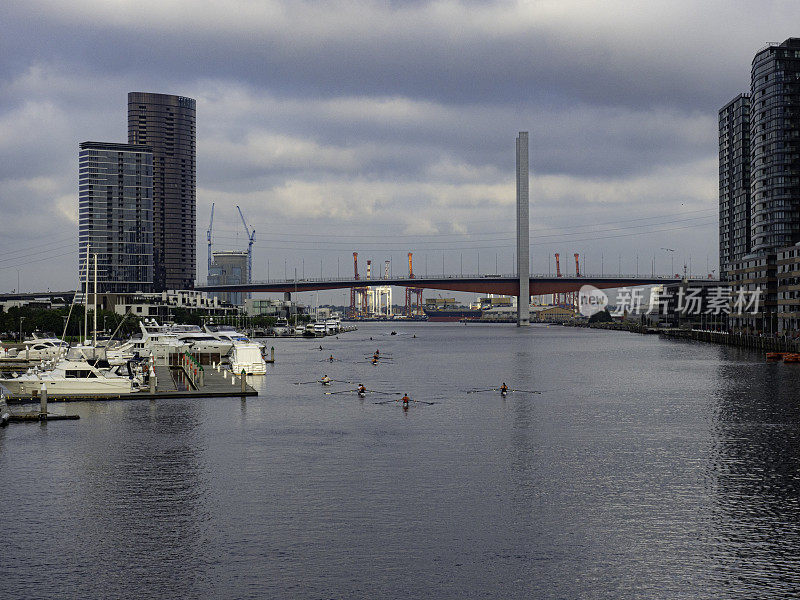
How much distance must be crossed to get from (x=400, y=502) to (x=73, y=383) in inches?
1428

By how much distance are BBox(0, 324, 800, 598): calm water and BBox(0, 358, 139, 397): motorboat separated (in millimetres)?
2297

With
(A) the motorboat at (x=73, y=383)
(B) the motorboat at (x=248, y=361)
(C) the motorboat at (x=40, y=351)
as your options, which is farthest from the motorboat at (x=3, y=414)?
→ (C) the motorboat at (x=40, y=351)

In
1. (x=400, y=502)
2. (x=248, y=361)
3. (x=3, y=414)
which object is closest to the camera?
(x=400, y=502)

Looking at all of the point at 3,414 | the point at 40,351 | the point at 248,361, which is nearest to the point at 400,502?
the point at 3,414

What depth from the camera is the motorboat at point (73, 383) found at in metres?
57.2

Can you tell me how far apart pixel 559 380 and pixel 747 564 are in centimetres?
5763

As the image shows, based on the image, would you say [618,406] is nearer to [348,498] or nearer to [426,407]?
[426,407]

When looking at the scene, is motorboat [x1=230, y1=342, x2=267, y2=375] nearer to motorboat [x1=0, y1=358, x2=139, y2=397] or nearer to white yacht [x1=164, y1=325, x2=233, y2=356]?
white yacht [x1=164, y1=325, x2=233, y2=356]

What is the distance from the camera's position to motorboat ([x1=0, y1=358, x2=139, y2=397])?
57250mm

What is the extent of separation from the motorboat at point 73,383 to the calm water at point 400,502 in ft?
7.54

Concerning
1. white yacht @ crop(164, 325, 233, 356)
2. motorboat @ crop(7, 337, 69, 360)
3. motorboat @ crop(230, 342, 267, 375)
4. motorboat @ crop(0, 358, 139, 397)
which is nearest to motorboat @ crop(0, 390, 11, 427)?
motorboat @ crop(0, 358, 139, 397)

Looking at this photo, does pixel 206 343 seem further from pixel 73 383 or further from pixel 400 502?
pixel 400 502

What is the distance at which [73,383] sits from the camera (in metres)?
57.3

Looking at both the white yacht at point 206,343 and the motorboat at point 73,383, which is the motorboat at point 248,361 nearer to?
the white yacht at point 206,343
